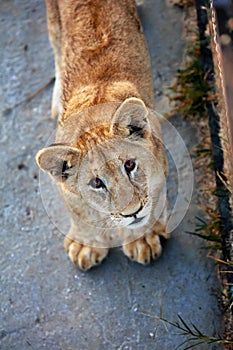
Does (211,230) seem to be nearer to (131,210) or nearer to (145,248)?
(145,248)

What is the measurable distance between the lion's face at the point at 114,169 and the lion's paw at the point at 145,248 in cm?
53

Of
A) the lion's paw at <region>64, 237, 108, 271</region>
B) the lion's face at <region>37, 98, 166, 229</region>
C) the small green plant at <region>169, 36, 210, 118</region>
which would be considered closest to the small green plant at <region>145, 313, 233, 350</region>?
the lion's paw at <region>64, 237, 108, 271</region>

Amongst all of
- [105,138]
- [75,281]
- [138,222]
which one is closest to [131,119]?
[105,138]

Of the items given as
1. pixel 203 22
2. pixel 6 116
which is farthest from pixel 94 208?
pixel 203 22

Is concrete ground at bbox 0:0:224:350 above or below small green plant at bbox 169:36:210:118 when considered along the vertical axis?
below

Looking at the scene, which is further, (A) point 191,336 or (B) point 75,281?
(B) point 75,281

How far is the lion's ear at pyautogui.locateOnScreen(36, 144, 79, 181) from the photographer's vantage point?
275 centimetres

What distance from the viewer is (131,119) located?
109 inches

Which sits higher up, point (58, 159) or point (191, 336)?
point (58, 159)

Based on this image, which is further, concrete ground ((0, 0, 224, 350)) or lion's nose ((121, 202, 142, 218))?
concrete ground ((0, 0, 224, 350))

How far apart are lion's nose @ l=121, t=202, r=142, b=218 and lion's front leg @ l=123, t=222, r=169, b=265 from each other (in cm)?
65

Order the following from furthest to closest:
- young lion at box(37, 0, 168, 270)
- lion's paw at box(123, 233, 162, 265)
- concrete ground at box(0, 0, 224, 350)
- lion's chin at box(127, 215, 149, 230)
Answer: lion's paw at box(123, 233, 162, 265)
concrete ground at box(0, 0, 224, 350)
lion's chin at box(127, 215, 149, 230)
young lion at box(37, 0, 168, 270)

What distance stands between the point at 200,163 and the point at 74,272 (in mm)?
993

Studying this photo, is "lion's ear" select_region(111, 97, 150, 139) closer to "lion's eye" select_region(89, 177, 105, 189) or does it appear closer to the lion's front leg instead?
"lion's eye" select_region(89, 177, 105, 189)
